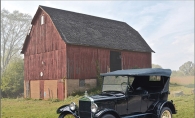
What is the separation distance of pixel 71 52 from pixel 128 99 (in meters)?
16.6

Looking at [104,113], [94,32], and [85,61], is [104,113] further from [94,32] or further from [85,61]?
[94,32]

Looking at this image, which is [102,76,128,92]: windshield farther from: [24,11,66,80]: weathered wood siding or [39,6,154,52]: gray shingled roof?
[24,11,66,80]: weathered wood siding

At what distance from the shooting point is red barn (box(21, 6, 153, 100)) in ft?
81.6

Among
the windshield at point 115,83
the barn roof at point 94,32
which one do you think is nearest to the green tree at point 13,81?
the barn roof at point 94,32

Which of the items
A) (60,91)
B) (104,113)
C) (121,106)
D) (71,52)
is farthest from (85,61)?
(104,113)

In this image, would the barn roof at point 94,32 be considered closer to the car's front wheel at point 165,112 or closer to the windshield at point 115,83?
the windshield at point 115,83

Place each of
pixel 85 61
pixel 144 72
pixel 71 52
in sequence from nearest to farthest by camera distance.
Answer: pixel 144 72, pixel 71 52, pixel 85 61

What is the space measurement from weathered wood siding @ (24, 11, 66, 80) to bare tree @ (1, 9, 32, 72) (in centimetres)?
1706

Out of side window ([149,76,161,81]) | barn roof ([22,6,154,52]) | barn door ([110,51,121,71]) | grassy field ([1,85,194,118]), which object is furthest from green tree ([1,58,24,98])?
side window ([149,76,161,81])

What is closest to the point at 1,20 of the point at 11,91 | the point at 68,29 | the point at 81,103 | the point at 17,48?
the point at 17,48

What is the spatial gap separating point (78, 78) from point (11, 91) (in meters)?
15.2

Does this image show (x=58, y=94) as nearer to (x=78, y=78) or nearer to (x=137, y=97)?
(x=78, y=78)

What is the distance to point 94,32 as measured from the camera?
28516mm

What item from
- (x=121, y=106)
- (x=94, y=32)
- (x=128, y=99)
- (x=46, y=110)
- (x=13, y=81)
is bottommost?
(x=46, y=110)
